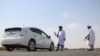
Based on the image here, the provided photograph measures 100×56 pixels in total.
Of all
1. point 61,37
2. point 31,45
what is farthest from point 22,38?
point 61,37

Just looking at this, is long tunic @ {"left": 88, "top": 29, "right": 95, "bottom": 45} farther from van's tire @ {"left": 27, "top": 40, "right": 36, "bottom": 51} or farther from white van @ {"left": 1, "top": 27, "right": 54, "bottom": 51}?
van's tire @ {"left": 27, "top": 40, "right": 36, "bottom": 51}

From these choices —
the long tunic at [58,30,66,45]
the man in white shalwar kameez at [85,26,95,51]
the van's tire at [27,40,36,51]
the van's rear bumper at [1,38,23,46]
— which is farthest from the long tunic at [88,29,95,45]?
the van's rear bumper at [1,38,23,46]

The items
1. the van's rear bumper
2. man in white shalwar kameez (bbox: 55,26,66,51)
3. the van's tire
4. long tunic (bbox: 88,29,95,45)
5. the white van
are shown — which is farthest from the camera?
man in white shalwar kameez (bbox: 55,26,66,51)

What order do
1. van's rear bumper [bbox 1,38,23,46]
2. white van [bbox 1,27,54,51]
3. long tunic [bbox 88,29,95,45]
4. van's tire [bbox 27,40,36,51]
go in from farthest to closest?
long tunic [bbox 88,29,95,45], van's tire [bbox 27,40,36,51], white van [bbox 1,27,54,51], van's rear bumper [bbox 1,38,23,46]

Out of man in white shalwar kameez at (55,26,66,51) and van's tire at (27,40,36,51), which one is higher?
man in white shalwar kameez at (55,26,66,51)

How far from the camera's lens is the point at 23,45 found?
19172mm

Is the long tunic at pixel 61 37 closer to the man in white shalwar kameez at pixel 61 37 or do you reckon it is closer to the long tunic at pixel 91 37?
the man in white shalwar kameez at pixel 61 37

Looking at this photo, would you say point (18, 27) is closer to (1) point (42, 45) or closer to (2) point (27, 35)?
(2) point (27, 35)

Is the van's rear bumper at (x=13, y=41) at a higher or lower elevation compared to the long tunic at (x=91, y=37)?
lower

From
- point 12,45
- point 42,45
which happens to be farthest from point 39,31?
point 12,45

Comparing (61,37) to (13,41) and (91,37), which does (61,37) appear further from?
(13,41)

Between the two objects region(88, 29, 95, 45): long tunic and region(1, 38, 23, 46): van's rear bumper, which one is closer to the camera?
region(1, 38, 23, 46): van's rear bumper

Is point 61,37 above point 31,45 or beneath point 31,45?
above

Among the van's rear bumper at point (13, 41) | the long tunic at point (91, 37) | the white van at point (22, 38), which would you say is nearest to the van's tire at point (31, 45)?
the white van at point (22, 38)
